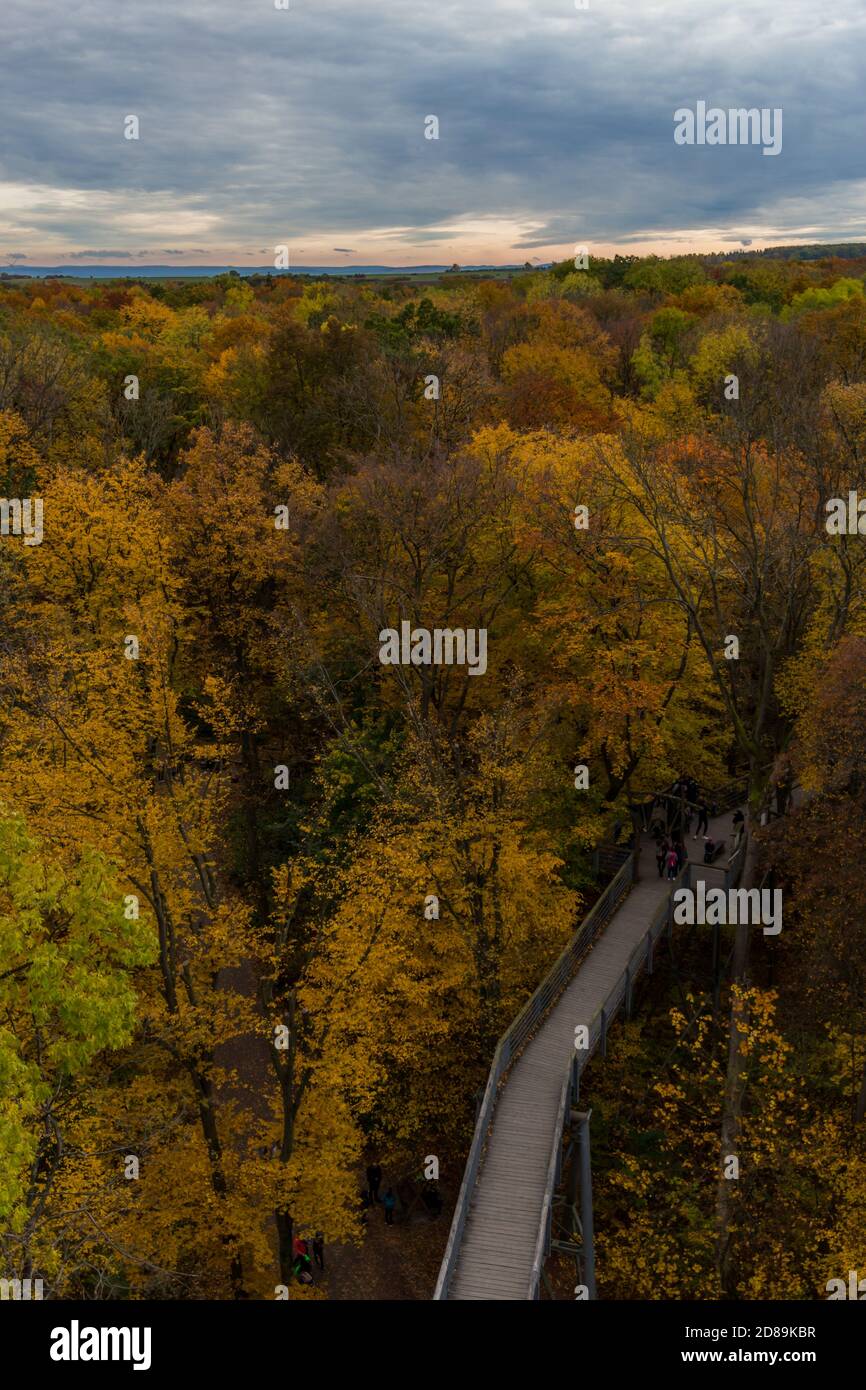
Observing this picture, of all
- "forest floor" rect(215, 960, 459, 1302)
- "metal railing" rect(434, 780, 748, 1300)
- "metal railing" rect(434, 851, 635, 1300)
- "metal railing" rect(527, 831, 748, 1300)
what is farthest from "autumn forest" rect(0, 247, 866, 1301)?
"metal railing" rect(527, 831, 748, 1300)

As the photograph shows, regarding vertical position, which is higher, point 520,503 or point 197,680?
point 520,503

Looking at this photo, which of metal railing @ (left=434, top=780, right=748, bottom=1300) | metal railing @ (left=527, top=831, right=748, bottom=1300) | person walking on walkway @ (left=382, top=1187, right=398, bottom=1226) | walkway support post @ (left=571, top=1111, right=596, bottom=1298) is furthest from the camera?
person walking on walkway @ (left=382, top=1187, right=398, bottom=1226)

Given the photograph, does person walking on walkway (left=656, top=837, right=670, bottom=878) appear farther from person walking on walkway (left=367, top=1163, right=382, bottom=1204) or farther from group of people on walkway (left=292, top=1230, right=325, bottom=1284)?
group of people on walkway (left=292, top=1230, right=325, bottom=1284)

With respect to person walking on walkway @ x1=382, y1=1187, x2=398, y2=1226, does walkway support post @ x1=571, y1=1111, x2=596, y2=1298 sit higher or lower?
higher

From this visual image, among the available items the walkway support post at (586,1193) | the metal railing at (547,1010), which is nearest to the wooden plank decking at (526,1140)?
the metal railing at (547,1010)

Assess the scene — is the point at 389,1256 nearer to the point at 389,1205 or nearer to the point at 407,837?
the point at 389,1205

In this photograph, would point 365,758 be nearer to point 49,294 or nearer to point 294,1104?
point 294,1104
